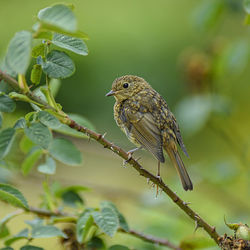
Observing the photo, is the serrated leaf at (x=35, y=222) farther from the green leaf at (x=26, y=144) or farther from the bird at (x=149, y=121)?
the bird at (x=149, y=121)

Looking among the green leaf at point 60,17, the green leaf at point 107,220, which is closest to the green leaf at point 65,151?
the green leaf at point 107,220

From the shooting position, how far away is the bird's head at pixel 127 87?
8.27 ft

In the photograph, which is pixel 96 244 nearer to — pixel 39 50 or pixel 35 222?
pixel 35 222

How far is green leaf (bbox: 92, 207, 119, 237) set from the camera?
1665 mm

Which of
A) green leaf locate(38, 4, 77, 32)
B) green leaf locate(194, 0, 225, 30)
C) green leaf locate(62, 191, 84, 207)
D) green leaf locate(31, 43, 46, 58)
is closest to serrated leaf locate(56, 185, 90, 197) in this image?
green leaf locate(62, 191, 84, 207)

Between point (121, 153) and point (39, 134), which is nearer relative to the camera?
point (39, 134)

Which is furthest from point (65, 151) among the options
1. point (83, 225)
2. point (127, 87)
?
point (127, 87)

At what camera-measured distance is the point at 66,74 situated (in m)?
1.51

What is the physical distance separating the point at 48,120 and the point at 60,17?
36 cm

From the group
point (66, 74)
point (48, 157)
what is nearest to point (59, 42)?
point (66, 74)

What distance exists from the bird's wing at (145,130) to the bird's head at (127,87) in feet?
0.34

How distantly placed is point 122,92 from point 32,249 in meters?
1.10

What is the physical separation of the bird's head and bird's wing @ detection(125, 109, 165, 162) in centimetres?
10

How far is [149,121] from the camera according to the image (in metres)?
2.42
